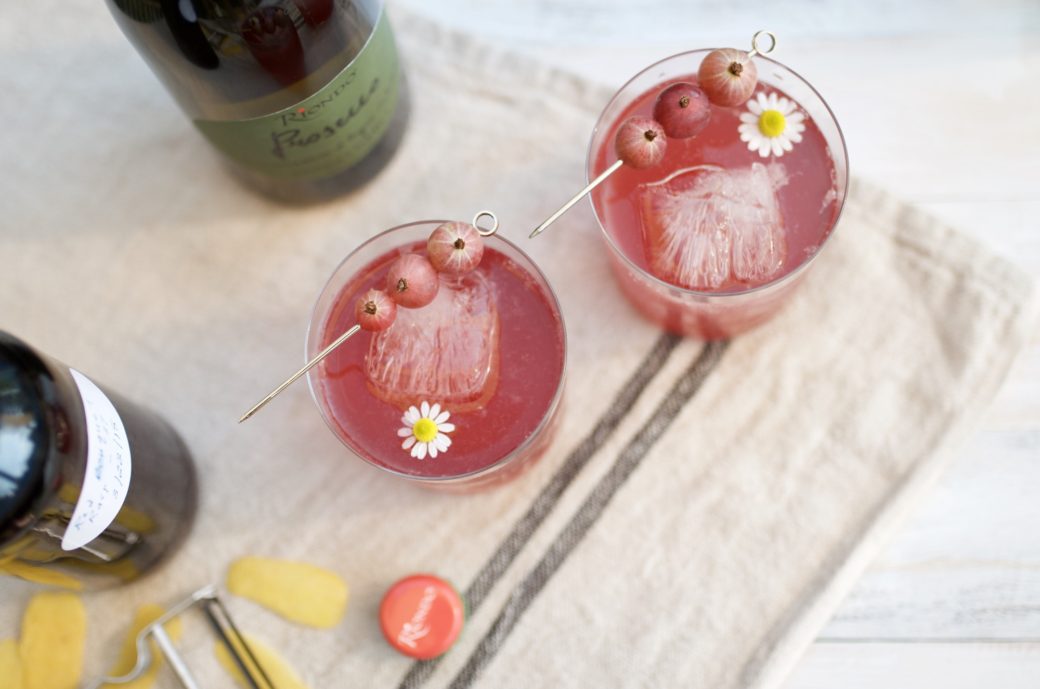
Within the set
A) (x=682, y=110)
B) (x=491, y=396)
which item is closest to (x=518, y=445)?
(x=491, y=396)

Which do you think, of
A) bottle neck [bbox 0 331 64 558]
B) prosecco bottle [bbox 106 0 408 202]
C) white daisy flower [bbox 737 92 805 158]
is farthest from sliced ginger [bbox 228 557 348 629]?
white daisy flower [bbox 737 92 805 158]

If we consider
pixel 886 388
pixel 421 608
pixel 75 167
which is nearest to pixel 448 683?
pixel 421 608

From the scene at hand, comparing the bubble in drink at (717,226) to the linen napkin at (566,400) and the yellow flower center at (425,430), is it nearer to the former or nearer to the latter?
the linen napkin at (566,400)

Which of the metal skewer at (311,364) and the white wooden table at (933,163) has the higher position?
the metal skewer at (311,364)

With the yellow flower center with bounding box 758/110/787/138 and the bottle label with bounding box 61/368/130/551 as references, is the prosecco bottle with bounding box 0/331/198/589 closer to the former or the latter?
the bottle label with bounding box 61/368/130/551

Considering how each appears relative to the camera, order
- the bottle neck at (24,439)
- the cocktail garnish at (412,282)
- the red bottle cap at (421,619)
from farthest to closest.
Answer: the red bottle cap at (421,619)
the cocktail garnish at (412,282)
the bottle neck at (24,439)

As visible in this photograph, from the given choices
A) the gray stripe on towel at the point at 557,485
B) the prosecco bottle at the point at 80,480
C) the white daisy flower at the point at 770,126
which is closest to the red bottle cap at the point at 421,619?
the gray stripe on towel at the point at 557,485
